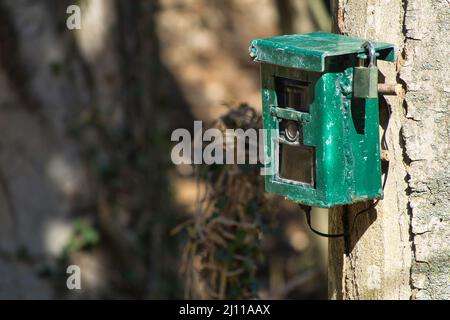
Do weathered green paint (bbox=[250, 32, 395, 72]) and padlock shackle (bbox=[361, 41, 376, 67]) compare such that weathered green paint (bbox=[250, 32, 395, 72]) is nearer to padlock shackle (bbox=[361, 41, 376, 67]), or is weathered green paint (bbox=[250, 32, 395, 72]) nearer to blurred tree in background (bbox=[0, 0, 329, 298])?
padlock shackle (bbox=[361, 41, 376, 67])

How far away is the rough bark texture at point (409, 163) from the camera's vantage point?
271 centimetres

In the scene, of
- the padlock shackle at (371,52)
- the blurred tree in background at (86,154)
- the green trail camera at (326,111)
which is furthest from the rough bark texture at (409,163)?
the blurred tree in background at (86,154)

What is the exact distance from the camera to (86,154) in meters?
5.68

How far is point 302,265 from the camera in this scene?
267 inches

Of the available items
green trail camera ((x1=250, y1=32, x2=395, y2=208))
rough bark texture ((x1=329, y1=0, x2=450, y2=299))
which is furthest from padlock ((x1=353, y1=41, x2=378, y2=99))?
rough bark texture ((x1=329, y1=0, x2=450, y2=299))

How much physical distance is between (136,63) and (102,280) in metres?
1.47

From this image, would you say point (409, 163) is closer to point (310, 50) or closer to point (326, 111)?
point (326, 111)

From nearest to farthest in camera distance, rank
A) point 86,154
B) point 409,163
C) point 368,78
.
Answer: point 368,78 < point 409,163 < point 86,154

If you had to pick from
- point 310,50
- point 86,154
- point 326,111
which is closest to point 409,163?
point 326,111

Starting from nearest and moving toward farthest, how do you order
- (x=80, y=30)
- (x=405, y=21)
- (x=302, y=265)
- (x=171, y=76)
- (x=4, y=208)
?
(x=405, y=21), (x=80, y=30), (x=4, y=208), (x=302, y=265), (x=171, y=76)

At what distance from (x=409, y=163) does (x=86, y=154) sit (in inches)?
130
